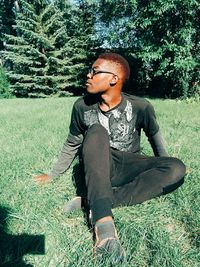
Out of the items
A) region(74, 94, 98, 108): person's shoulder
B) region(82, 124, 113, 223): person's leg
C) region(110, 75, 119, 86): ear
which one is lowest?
region(82, 124, 113, 223): person's leg

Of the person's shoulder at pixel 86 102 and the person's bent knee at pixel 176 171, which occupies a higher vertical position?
the person's shoulder at pixel 86 102

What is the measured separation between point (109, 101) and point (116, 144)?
1.47ft

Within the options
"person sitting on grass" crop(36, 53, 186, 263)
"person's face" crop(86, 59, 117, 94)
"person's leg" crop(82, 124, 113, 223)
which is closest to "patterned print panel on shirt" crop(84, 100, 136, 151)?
"person sitting on grass" crop(36, 53, 186, 263)

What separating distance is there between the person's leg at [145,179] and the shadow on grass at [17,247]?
90 cm

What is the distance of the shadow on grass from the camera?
2.48 m

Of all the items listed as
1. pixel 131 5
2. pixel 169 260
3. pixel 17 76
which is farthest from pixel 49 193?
pixel 17 76

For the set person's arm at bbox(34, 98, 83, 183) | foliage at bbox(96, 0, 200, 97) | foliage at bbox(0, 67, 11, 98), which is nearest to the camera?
person's arm at bbox(34, 98, 83, 183)

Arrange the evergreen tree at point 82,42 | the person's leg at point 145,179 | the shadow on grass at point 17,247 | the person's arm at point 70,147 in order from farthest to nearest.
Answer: the evergreen tree at point 82,42 < the person's arm at point 70,147 < the person's leg at point 145,179 < the shadow on grass at point 17,247

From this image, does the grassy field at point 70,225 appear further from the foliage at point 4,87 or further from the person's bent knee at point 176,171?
the foliage at point 4,87

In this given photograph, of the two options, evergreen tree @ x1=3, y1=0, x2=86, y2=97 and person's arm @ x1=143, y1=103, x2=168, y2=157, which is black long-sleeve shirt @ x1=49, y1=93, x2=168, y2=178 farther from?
evergreen tree @ x1=3, y1=0, x2=86, y2=97

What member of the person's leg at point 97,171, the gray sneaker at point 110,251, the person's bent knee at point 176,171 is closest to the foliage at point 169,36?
the person's bent knee at point 176,171

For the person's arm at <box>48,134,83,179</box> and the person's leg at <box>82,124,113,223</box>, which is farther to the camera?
the person's arm at <box>48,134,83,179</box>

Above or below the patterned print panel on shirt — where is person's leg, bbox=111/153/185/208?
below

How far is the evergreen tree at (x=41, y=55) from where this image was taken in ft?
74.9
